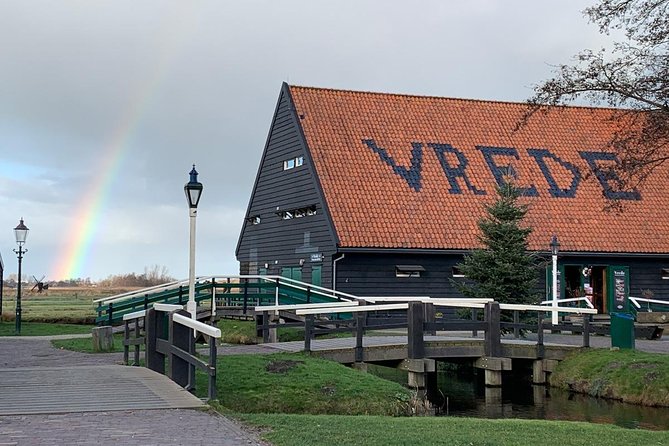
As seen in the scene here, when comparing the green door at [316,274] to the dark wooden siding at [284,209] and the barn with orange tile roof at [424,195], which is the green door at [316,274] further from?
the dark wooden siding at [284,209]

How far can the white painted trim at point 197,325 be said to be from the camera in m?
11.3

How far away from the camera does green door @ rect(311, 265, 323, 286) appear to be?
30355 millimetres

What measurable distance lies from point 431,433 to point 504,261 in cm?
1568

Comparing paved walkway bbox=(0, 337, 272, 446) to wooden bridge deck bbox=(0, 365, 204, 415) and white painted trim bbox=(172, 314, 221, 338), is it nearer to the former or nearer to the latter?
wooden bridge deck bbox=(0, 365, 204, 415)

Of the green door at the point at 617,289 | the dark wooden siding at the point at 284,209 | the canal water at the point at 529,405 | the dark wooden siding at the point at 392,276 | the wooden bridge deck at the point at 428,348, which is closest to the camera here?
the canal water at the point at 529,405

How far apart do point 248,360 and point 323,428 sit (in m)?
6.47

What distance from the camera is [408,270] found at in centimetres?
2966

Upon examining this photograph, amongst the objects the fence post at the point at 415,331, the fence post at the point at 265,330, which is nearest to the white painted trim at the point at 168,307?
the fence post at the point at 415,331

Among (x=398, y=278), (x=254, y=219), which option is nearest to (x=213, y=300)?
(x=398, y=278)

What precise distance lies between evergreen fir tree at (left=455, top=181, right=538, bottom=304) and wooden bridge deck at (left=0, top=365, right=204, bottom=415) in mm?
12781

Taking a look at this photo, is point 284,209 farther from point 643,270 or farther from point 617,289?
point 643,270

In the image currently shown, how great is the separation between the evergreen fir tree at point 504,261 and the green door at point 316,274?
6537 mm

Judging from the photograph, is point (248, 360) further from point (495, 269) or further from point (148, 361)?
point (495, 269)

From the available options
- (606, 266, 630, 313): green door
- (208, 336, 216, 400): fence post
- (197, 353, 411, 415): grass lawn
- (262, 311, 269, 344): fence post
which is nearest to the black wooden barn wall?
(606, 266, 630, 313): green door
